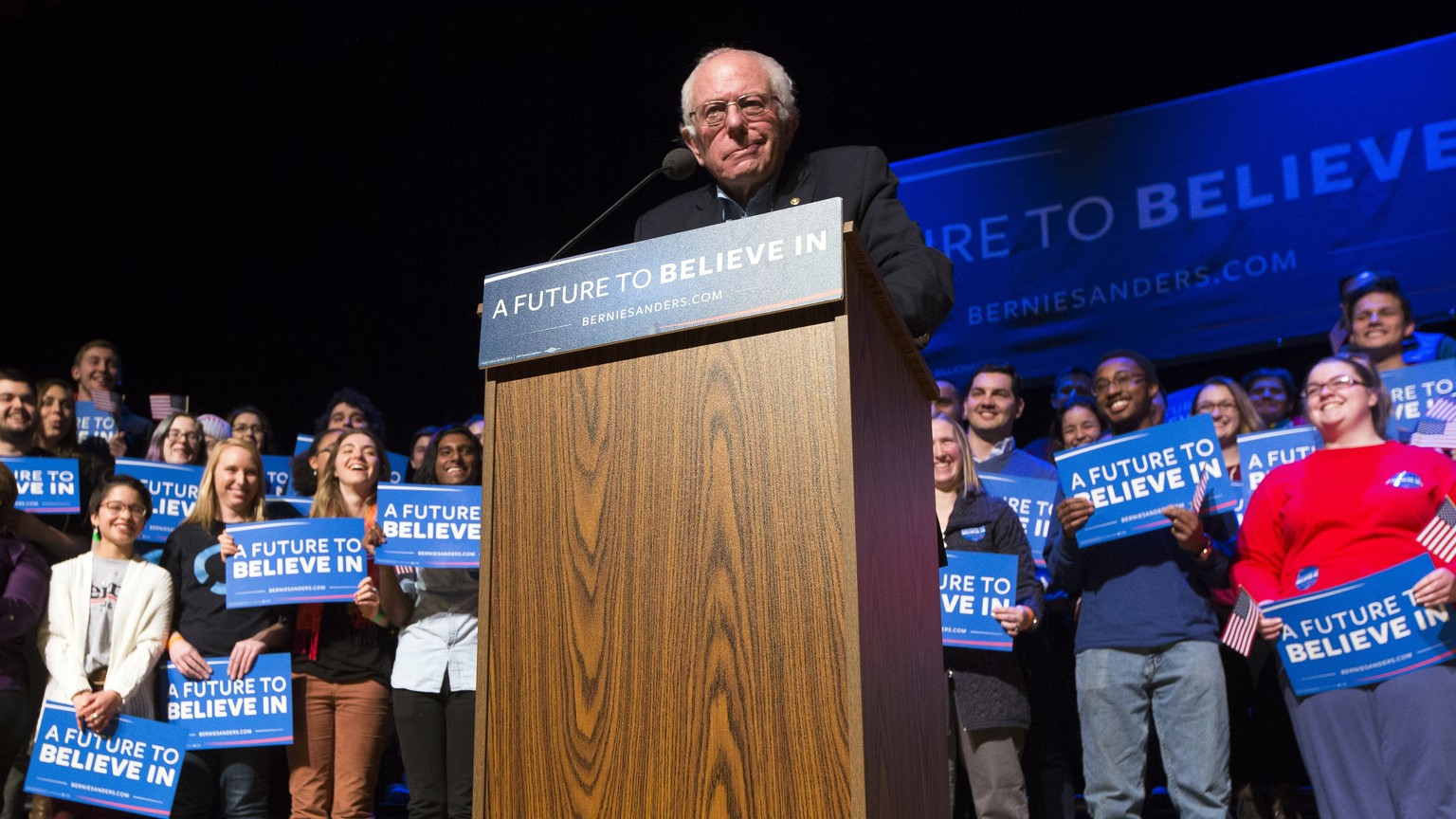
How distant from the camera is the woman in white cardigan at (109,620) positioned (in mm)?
4062

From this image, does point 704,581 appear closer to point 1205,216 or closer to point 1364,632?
point 1364,632

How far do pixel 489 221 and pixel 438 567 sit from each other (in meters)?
3.46

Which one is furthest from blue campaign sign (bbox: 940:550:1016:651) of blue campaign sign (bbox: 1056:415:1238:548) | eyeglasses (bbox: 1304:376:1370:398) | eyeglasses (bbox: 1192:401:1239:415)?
eyeglasses (bbox: 1192:401:1239:415)

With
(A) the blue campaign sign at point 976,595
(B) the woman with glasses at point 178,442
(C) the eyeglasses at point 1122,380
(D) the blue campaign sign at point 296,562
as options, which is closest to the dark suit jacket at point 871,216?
(A) the blue campaign sign at point 976,595

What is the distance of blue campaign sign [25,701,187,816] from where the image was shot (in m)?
3.89

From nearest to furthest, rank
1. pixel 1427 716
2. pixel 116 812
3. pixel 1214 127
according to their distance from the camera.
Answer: pixel 1427 716
pixel 116 812
pixel 1214 127

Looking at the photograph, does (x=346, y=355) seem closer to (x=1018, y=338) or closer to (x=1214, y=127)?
(x=1018, y=338)

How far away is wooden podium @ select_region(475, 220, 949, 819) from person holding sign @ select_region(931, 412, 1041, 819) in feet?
7.59

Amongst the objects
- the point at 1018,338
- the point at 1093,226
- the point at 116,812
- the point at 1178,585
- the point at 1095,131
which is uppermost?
the point at 1095,131

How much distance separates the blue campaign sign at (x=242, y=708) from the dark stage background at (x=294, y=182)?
314 cm

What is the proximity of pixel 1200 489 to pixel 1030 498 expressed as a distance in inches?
31.5

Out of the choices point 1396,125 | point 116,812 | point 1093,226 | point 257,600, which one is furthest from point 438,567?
point 1396,125

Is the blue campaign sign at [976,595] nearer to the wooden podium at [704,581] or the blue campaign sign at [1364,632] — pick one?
the blue campaign sign at [1364,632]

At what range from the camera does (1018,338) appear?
236 inches
